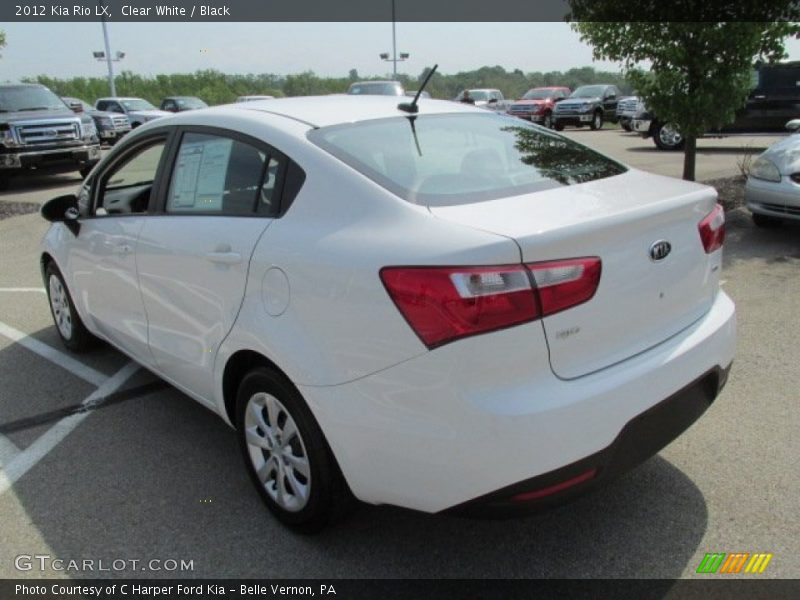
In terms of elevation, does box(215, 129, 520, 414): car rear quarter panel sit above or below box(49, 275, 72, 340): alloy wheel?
above

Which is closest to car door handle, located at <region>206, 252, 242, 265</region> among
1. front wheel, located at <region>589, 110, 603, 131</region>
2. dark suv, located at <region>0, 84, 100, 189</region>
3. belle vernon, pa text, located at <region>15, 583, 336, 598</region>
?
belle vernon, pa text, located at <region>15, 583, 336, 598</region>

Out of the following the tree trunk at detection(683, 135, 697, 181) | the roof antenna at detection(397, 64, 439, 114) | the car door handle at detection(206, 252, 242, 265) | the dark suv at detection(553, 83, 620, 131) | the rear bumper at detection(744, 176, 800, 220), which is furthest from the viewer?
the dark suv at detection(553, 83, 620, 131)

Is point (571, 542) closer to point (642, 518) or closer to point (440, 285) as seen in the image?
point (642, 518)

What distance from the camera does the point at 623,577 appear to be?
7.83 feet

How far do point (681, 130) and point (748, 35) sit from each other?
129 centimetres

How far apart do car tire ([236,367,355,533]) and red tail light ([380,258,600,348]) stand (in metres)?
0.65

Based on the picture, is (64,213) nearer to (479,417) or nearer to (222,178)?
(222,178)

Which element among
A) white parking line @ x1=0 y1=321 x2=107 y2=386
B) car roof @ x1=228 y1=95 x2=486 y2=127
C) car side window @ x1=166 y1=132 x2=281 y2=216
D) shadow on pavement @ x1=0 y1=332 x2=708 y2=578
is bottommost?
shadow on pavement @ x1=0 y1=332 x2=708 y2=578

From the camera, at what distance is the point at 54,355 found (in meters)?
4.73

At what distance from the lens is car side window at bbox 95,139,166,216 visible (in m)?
3.64

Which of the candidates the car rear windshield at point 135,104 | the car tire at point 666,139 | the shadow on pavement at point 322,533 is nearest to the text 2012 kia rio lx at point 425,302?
the shadow on pavement at point 322,533

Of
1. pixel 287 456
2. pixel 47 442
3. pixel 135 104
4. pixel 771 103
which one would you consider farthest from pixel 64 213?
pixel 135 104

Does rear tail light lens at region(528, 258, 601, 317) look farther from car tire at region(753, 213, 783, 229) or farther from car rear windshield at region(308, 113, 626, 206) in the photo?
car tire at region(753, 213, 783, 229)

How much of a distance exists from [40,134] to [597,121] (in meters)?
19.3
